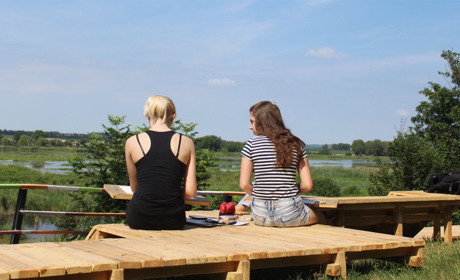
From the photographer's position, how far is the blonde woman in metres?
4.64

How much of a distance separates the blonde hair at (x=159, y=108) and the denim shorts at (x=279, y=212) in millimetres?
1223

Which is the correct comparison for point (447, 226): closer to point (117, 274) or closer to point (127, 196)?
point (127, 196)

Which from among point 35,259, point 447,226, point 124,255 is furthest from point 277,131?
point 447,226

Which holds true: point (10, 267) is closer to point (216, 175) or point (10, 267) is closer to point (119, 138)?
point (119, 138)

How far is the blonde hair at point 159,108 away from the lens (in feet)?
15.4

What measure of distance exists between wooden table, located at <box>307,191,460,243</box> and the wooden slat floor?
0.69 m

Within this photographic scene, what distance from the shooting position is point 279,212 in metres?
5.21

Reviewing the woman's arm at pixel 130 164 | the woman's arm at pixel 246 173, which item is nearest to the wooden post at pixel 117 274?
the woman's arm at pixel 130 164

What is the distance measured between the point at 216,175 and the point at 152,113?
113ft

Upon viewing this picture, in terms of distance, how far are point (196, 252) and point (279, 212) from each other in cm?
159

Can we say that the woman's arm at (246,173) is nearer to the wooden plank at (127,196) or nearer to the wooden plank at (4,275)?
the wooden plank at (127,196)

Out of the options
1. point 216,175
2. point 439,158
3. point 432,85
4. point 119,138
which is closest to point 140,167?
point 119,138

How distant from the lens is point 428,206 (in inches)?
274

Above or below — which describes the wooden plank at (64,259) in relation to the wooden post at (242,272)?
above
